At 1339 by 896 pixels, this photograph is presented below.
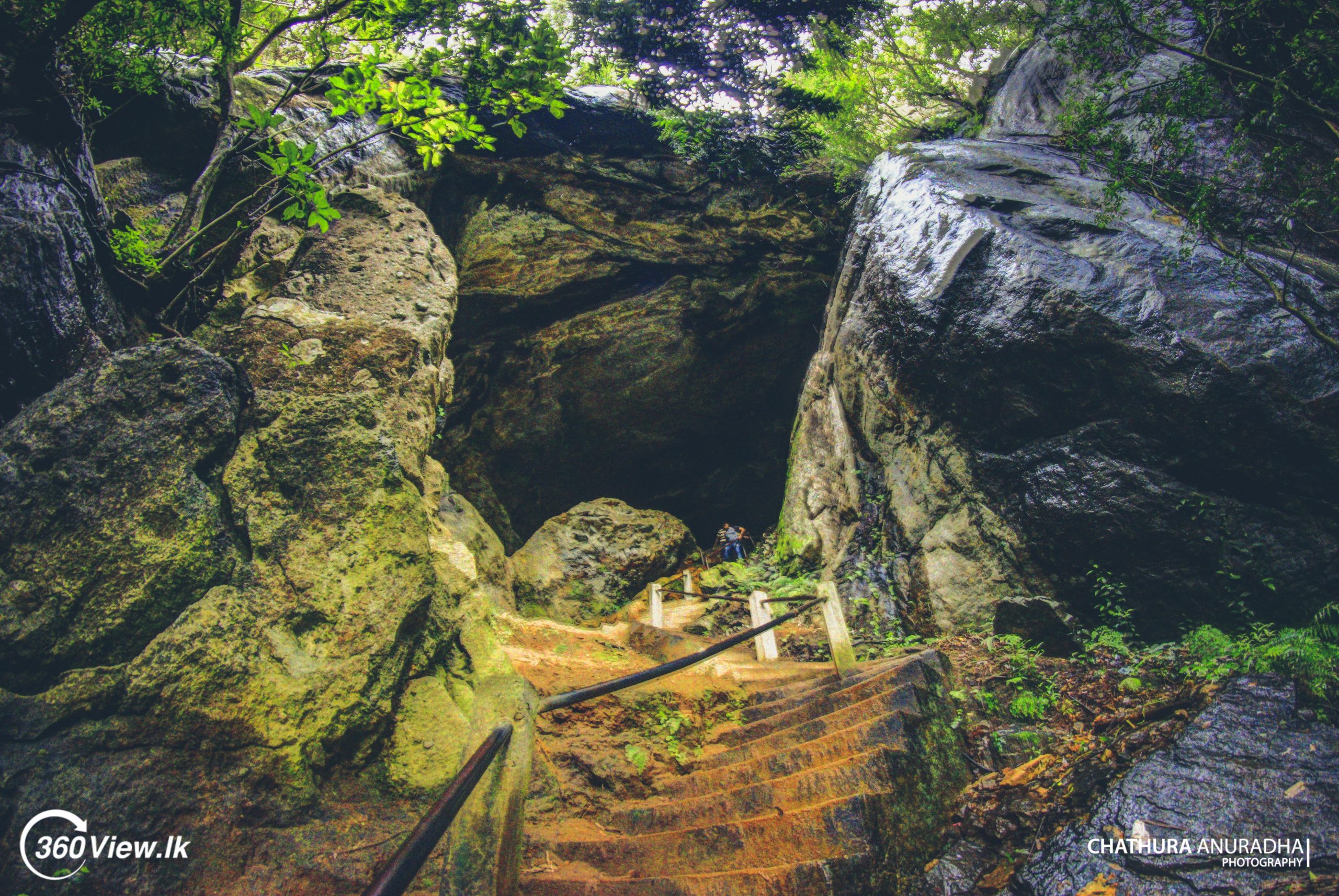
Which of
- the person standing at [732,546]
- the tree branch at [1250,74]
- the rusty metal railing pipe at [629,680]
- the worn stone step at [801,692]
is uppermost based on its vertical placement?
the tree branch at [1250,74]

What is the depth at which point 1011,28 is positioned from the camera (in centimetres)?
1182

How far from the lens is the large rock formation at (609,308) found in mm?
11695

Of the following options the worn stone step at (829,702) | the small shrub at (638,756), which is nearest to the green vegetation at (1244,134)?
the worn stone step at (829,702)

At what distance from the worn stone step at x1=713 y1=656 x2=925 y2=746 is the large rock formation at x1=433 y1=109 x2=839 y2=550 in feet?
31.1

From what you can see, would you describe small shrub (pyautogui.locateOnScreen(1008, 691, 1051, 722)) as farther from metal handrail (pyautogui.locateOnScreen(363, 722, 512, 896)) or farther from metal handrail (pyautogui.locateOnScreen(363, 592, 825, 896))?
metal handrail (pyautogui.locateOnScreen(363, 722, 512, 896))

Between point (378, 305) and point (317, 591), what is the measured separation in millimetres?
3907

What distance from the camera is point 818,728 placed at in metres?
3.94

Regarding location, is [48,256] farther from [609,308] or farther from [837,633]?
[609,308]

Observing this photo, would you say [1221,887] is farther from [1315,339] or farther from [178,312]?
[178,312]

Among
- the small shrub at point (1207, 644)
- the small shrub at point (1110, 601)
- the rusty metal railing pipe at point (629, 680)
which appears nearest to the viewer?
the rusty metal railing pipe at point (629, 680)

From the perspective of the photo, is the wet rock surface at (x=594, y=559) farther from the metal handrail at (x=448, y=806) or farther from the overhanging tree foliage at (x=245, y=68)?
the metal handrail at (x=448, y=806)

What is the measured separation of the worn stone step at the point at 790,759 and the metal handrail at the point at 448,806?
4.60 feet

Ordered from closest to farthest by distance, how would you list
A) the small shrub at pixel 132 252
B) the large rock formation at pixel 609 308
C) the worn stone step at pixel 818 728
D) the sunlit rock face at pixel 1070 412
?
the worn stone step at pixel 818 728, the small shrub at pixel 132 252, the sunlit rock face at pixel 1070 412, the large rock formation at pixel 609 308

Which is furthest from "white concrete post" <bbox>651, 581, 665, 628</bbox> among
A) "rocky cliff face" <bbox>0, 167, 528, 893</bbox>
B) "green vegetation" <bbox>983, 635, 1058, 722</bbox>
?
"rocky cliff face" <bbox>0, 167, 528, 893</bbox>
